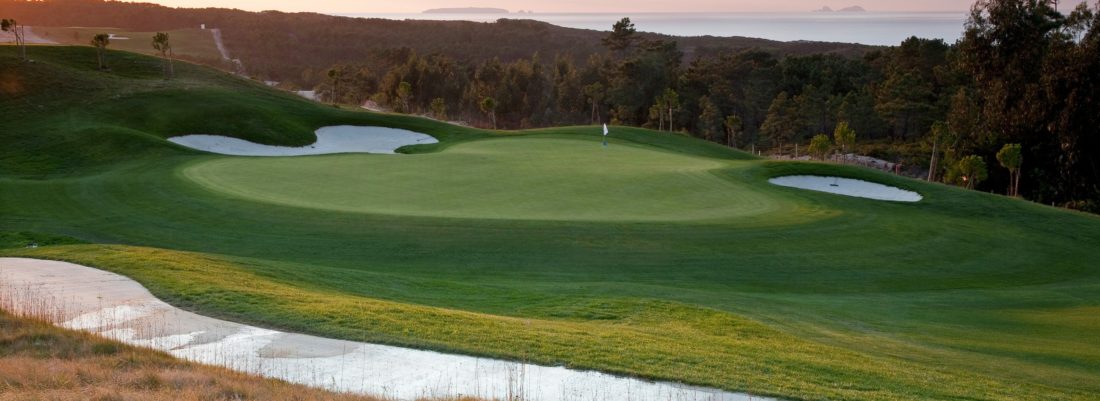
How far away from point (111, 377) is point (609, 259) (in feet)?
33.9

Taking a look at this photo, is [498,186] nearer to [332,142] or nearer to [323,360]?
[323,360]

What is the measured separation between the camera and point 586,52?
521 ft

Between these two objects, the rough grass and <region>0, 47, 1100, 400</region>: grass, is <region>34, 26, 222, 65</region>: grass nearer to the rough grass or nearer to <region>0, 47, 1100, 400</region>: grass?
<region>0, 47, 1100, 400</region>: grass

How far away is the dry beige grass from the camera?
677 centimetres

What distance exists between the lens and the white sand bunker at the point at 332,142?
3591cm

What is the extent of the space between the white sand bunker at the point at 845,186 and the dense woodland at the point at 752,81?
750 inches

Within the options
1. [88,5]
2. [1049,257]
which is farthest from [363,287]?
[88,5]

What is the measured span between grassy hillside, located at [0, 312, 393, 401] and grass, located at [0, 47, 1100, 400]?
1.68 m

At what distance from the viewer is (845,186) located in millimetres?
26484

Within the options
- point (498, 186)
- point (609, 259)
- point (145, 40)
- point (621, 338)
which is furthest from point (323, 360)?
point (145, 40)

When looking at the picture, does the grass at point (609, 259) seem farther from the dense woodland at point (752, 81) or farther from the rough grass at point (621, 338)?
the dense woodland at point (752, 81)

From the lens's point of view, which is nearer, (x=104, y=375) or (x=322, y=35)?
(x=104, y=375)

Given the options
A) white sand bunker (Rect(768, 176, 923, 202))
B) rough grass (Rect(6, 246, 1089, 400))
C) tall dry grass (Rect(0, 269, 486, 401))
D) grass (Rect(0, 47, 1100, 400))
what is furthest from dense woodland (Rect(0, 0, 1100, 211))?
tall dry grass (Rect(0, 269, 486, 401))

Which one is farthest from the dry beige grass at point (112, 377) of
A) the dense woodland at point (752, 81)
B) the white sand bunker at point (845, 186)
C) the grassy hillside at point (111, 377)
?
the dense woodland at point (752, 81)
